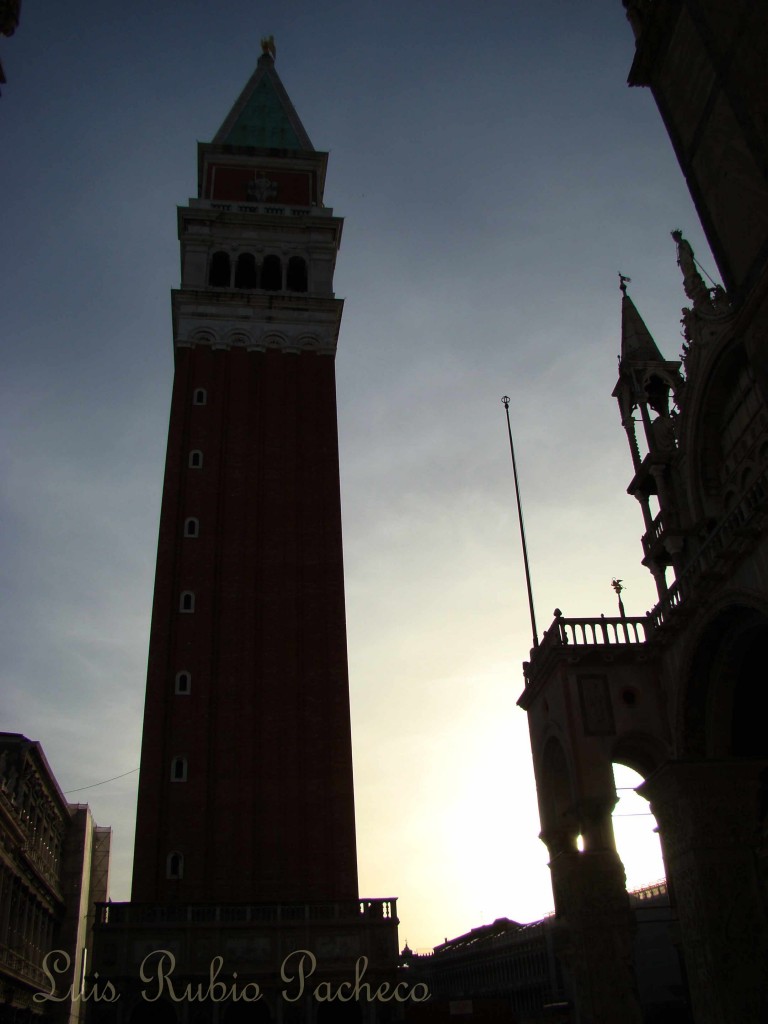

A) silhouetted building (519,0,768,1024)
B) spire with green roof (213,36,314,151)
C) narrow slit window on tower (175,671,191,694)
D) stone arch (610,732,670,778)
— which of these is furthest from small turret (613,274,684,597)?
spire with green roof (213,36,314,151)

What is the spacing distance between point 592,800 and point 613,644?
3430 millimetres

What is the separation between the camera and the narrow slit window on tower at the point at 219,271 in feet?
174

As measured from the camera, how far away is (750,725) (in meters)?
18.0

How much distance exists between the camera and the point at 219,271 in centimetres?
5341

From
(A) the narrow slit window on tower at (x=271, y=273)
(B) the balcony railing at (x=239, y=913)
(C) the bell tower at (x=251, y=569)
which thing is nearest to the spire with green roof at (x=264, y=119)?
(C) the bell tower at (x=251, y=569)

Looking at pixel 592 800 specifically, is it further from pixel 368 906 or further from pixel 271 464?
pixel 271 464

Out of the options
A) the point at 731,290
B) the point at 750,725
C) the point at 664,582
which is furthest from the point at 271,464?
the point at 731,290

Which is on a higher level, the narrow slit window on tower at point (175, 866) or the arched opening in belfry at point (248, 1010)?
the narrow slit window on tower at point (175, 866)

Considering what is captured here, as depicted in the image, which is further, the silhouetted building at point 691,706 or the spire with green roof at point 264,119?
the spire with green roof at point 264,119

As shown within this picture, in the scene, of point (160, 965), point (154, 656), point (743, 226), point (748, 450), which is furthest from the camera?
point (154, 656)

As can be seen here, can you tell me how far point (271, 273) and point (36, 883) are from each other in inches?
1438

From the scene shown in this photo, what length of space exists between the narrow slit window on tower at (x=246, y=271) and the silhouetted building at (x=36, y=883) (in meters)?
28.3

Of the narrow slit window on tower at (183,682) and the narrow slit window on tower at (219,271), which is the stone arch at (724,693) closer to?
the narrow slit window on tower at (183,682)

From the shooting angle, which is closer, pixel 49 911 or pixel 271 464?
pixel 271 464
